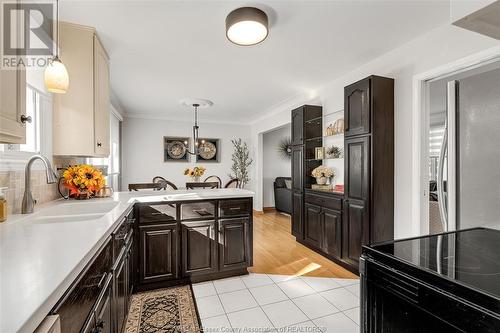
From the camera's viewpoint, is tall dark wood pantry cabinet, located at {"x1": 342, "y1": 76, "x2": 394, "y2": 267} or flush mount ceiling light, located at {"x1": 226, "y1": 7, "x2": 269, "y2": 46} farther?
tall dark wood pantry cabinet, located at {"x1": 342, "y1": 76, "x2": 394, "y2": 267}

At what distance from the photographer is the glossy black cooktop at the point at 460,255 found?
752 mm

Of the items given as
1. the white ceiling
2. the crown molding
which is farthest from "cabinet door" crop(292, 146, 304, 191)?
the crown molding

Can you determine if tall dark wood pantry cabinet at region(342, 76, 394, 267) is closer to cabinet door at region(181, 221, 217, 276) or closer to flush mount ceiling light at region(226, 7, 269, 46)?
flush mount ceiling light at region(226, 7, 269, 46)

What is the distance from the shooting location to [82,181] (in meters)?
2.15

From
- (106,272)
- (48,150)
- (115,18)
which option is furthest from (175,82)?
(106,272)

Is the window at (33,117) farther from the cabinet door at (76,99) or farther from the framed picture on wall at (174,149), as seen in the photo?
the framed picture on wall at (174,149)

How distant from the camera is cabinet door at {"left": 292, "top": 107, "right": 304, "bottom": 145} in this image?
3.78 metres

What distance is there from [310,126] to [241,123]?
357 cm

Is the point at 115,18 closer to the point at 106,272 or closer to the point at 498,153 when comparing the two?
the point at 106,272

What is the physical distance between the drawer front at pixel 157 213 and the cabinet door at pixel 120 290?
522 mm

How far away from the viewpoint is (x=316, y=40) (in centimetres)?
246

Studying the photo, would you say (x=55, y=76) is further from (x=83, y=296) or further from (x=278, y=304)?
(x=278, y=304)

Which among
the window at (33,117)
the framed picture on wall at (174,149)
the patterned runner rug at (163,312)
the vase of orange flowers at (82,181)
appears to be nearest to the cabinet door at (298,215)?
the patterned runner rug at (163,312)

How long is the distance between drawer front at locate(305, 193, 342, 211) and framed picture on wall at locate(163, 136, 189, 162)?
3974mm
